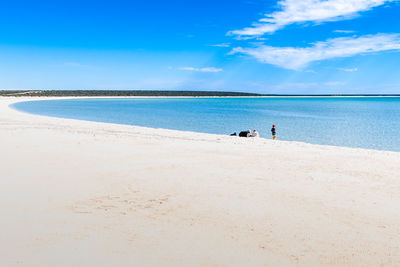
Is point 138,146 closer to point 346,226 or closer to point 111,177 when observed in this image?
point 111,177

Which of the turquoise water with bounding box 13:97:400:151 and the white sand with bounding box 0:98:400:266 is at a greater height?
the white sand with bounding box 0:98:400:266

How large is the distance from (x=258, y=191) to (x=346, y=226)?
2.48 metres

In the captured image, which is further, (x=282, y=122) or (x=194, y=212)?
(x=282, y=122)

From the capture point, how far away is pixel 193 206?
7070mm

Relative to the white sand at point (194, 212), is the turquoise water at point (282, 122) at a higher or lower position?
lower

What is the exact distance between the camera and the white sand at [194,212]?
16.3 feet

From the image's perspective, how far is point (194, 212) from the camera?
6.73 meters

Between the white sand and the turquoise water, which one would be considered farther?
the turquoise water

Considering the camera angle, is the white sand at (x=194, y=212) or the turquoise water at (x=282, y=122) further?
the turquoise water at (x=282, y=122)

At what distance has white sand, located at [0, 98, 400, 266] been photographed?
4.98 m

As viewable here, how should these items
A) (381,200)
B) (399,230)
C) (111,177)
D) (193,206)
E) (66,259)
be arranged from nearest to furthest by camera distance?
(66,259) → (399,230) → (193,206) → (381,200) → (111,177)

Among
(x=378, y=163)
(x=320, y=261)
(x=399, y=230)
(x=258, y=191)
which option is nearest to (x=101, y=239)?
(x=320, y=261)

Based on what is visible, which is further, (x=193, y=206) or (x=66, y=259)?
Result: (x=193, y=206)

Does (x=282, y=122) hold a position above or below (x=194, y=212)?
below
